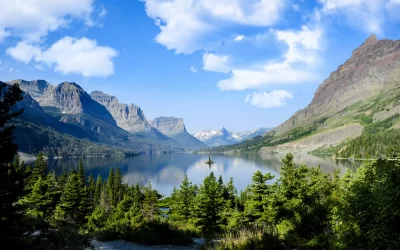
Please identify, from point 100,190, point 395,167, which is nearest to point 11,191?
point 395,167

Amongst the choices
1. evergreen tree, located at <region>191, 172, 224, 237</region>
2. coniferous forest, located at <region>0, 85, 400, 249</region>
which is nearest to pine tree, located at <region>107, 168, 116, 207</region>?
coniferous forest, located at <region>0, 85, 400, 249</region>

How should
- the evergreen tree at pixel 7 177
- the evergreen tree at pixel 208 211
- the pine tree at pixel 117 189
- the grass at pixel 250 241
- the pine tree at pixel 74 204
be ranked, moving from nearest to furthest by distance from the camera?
the grass at pixel 250 241
the evergreen tree at pixel 7 177
the evergreen tree at pixel 208 211
the pine tree at pixel 74 204
the pine tree at pixel 117 189

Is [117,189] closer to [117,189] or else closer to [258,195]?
[117,189]

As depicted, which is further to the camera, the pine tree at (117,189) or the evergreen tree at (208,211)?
the pine tree at (117,189)

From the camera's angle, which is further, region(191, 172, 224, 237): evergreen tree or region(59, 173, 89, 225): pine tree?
region(59, 173, 89, 225): pine tree

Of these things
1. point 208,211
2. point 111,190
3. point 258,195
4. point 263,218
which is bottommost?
point 111,190

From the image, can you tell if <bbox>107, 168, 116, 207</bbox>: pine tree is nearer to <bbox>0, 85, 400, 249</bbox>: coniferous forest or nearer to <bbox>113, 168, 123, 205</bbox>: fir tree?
<bbox>113, 168, 123, 205</bbox>: fir tree

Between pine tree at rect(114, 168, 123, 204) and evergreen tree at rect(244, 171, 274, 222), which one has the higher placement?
evergreen tree at rect(244, 171, 274, 222)

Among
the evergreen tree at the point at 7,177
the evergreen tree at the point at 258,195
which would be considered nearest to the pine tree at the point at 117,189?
the evergreen tree at the point at 258,195

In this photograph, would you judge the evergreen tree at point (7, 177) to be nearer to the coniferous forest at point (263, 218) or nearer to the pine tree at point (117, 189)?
the coniferous forest at point (263, 218)

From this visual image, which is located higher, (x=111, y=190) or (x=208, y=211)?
(x=208, y=211)

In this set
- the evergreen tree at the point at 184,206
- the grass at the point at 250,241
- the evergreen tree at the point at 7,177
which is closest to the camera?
the grass at the point at 250,241

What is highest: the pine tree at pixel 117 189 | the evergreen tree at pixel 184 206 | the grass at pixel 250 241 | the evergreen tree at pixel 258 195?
the grass at pixel 250 241

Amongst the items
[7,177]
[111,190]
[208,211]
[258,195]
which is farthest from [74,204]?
[7,177]
